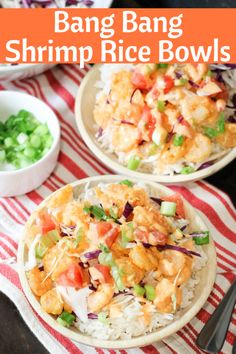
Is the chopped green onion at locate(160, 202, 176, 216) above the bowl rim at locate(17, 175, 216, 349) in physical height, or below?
A: above

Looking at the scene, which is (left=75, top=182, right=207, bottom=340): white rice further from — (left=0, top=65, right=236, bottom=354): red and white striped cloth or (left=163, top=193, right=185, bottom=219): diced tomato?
(left=163, top=193, right=185, bottom=219): diced tomato

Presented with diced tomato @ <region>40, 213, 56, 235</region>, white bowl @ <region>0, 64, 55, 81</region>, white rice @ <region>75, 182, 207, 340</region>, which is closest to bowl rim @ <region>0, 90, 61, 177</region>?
white bowl @ <region>0, 64, 55, 81</region>

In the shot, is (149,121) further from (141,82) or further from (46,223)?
(46,223)

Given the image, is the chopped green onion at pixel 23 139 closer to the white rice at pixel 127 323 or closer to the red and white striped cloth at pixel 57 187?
the red and white striped cloth at pixel 57 187

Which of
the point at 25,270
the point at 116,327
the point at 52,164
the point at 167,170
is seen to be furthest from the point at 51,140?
the point at 116,327

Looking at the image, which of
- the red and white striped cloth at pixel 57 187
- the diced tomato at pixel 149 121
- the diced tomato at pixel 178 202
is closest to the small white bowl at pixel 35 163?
the red and white striped cloth at pixel 57 187

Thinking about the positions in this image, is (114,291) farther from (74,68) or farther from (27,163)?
(74,68)
